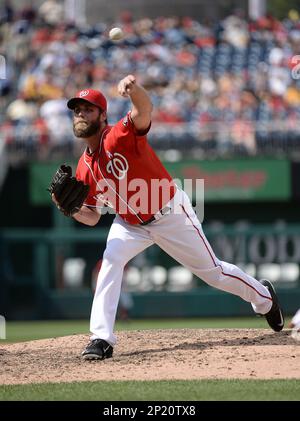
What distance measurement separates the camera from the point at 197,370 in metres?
5.89

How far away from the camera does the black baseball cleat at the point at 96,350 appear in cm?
621

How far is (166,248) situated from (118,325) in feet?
26.3

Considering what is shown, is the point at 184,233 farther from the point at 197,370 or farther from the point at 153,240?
the point at 197,370

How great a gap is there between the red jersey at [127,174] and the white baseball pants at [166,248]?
10cm

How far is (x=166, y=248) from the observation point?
6.53m

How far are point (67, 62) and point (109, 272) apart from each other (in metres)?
11.4

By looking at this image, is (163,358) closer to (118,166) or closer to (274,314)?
(274,314)

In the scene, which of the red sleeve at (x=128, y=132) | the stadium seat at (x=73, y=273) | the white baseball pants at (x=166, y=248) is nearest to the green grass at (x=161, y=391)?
the white baseball pants at (x=166, y=248)

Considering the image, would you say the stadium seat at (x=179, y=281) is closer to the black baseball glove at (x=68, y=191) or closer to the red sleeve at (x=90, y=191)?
the red sleeve at (x=90, y=191)

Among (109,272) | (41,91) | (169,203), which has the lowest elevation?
(109,272)

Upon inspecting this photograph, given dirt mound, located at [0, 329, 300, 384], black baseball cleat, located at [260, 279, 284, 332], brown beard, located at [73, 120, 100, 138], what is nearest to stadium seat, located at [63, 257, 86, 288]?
dirt mound, located at [0, 329, 300, 384]
